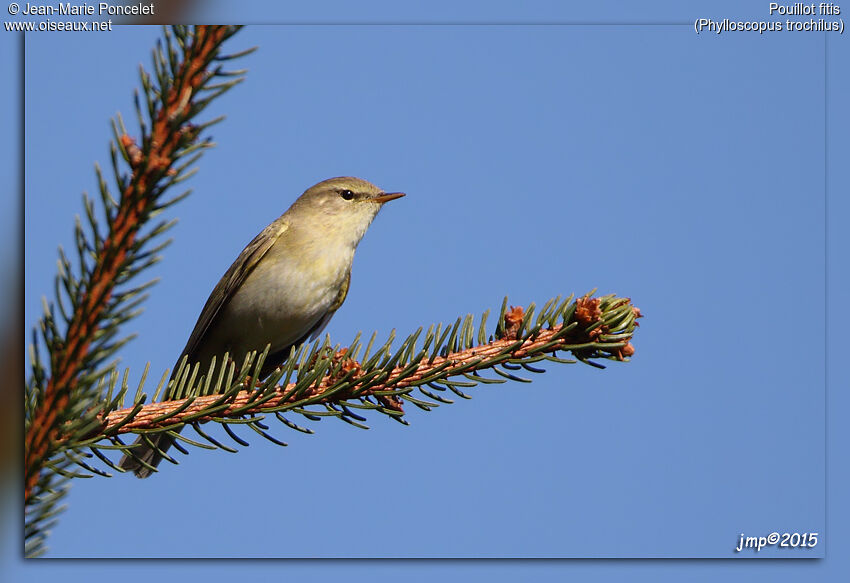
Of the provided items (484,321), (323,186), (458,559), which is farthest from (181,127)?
(323,186)

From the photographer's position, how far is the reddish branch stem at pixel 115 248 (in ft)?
7.54

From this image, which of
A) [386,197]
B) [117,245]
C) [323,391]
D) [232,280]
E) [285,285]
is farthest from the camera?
[386,197]

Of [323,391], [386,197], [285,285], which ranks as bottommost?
[323,391]

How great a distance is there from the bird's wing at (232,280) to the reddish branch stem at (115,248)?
14.5 ft

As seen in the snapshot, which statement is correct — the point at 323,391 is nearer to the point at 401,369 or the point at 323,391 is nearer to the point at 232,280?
the point at 401,369

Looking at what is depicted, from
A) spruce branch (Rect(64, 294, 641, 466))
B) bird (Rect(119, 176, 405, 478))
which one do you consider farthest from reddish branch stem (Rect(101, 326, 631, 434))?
bird (Rect(119, 176, 405, 478))

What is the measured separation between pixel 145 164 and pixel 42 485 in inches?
41.1

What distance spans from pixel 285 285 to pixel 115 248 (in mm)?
4501

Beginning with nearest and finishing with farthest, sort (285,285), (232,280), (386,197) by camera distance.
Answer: (285,285) < (232,280) < (386,197)

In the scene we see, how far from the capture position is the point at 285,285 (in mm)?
6836

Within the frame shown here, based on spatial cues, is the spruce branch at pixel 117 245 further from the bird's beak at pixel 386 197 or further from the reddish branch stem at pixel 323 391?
Result: the bird's beak at pixel 386 197

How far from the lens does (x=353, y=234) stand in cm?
729

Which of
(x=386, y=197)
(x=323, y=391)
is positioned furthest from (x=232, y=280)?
(x=323, y=391)

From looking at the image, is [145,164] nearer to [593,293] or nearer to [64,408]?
[64,408]
